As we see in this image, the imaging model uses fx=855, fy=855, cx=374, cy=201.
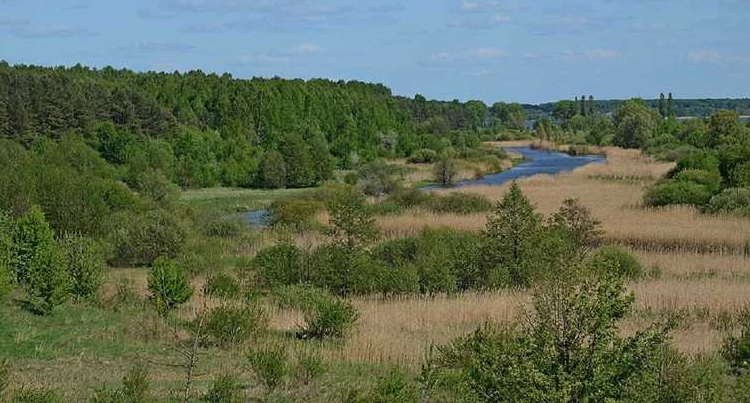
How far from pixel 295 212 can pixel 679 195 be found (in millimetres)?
16844

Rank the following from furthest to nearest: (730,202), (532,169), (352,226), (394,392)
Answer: (532,169) → (730,202) → (352,226) → (394,392)

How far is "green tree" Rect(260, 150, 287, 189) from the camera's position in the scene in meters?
64.9

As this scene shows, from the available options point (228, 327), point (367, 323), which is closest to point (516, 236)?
point (367, 323)

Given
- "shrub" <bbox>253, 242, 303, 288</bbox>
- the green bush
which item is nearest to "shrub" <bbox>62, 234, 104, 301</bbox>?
"shrub" <bbox>253, 242, 303, 288</bbox>

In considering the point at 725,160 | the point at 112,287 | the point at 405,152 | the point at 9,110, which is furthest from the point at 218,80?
the point at 112,287

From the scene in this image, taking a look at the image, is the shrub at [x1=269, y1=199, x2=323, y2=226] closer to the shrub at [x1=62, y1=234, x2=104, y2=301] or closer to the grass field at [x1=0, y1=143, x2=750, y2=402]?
the grass field at [x1=0, y1=143, x2=750, y2=402]

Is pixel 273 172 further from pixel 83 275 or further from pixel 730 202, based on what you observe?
pixel 83 275

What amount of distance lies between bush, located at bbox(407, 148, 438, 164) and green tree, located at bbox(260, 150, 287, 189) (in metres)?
25.5

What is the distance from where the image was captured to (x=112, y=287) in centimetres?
2053

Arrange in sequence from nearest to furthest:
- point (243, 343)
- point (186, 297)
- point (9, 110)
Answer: point (243, 343) < point (186, 297) < point (9, 110)

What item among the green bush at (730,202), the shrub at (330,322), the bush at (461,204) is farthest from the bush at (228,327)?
the bush at (461,204)

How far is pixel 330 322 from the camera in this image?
49.2 ft

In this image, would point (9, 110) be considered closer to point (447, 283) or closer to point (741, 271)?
point (447, 283)

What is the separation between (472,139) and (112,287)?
88.8m
